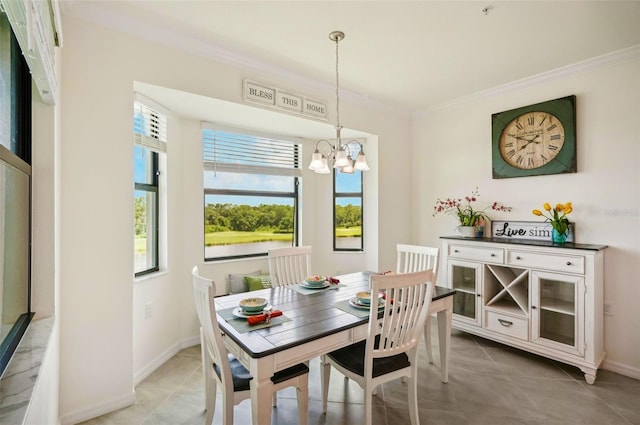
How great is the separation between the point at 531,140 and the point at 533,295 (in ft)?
5.09

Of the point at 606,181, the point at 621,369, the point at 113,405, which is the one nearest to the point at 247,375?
the point at 113,405

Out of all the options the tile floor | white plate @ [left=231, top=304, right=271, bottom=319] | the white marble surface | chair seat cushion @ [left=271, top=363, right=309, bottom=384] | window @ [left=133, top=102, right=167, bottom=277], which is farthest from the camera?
window @ [left=133, top=102, right=167, bottom=277]

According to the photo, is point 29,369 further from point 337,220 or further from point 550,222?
point 550,222

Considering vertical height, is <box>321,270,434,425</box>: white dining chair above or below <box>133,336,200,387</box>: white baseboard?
above

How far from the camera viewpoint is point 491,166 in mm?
3455

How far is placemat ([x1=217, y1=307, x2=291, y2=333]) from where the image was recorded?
171 cm

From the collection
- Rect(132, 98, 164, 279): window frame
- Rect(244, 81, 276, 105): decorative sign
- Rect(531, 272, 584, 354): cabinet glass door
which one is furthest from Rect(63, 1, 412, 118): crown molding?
Rect(531, 272, 584, 354): cabinet glass door

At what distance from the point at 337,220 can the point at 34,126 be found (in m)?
3.14

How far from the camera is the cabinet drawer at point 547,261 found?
2.53 metres

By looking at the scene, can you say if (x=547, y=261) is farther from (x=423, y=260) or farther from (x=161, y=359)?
(x=161, y=359)

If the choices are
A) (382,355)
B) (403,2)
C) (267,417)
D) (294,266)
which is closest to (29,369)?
(267,417)

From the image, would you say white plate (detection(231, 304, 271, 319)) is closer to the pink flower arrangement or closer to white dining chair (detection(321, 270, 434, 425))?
white dining chair (detection(321, 270, 434, 425))

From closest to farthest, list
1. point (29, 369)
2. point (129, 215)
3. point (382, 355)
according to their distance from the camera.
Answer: point (29, 369), point (382, 355), point (129, 215)

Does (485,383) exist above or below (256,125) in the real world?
below
